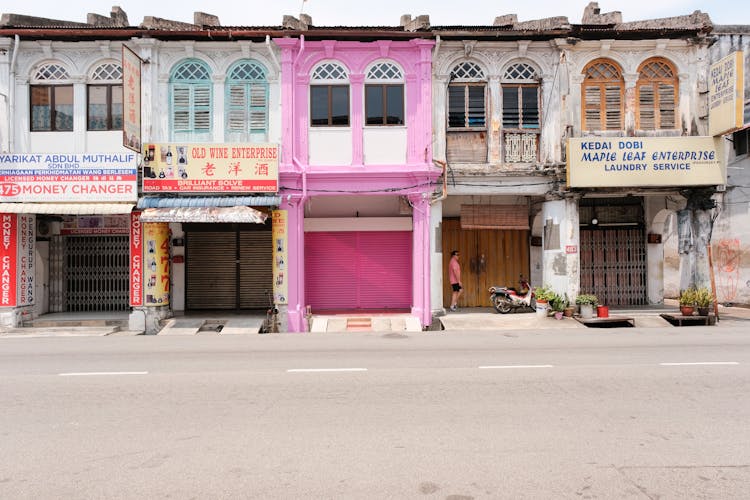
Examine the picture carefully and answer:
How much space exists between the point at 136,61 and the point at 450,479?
44.3ft

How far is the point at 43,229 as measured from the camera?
16.0 meters

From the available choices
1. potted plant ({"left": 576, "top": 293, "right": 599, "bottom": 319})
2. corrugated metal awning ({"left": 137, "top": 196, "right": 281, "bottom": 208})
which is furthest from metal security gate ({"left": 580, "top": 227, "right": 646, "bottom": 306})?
corrugated metal awning ({"left": 137, "top": 196, "right": 281, "bottom": 208})

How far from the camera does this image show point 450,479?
4.22 m

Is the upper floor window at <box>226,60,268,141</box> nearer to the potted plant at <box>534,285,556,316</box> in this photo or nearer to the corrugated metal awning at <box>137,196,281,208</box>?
the corrugated metal awning at <box>137,196,281,208</box>

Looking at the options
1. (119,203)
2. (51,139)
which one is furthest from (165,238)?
(51,139)

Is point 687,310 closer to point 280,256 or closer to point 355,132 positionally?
point 355,132

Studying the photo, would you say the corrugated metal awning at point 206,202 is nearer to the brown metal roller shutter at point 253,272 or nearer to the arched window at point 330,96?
the arched window at point 330,96

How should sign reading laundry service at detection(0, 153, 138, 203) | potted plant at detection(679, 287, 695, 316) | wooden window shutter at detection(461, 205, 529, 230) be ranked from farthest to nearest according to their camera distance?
wooden window shutter at detection(461, 205, 529, 230) < potted plant at detection(679, 287, 695, 316) < sign reading laundry service at detection(0, 153, 138, 203)

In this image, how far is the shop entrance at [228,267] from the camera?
16891mm

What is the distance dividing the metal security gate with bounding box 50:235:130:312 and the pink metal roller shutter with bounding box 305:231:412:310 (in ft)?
18.9

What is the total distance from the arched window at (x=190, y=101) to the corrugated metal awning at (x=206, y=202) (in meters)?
1.82

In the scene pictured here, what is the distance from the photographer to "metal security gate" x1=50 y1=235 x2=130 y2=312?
16.5 metres

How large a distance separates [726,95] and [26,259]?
19.4 meters

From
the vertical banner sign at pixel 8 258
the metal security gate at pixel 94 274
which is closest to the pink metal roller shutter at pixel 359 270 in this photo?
the metal security gate at pixel 94 274
